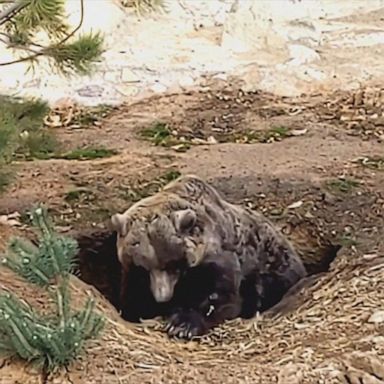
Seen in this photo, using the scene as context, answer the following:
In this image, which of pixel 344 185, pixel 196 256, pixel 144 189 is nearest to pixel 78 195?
pixel 144 189

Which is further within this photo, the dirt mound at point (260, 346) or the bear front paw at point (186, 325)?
the bear front paw at point (186, 325)

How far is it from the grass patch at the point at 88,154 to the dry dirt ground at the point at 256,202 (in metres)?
0.14

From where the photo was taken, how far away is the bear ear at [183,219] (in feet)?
13.8

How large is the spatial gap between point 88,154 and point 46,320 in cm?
374

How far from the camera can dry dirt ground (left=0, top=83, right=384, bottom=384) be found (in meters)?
3.30

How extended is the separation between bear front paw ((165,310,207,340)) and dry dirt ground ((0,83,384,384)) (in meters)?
0.08

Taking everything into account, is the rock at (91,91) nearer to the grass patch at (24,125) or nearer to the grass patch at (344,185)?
the grass patch at (344,185)

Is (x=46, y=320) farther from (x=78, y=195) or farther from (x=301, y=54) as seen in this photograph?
(x=301, y=54)

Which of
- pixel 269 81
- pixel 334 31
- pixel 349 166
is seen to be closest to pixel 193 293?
pixel 349 166

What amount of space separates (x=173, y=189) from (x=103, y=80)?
4.67 m

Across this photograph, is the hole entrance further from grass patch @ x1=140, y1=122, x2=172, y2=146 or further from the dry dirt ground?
grass patch @ x1=140, y1=122, x2=172, y2=146

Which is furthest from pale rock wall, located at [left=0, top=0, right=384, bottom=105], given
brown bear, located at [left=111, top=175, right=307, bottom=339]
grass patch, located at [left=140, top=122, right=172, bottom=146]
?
brown bear, located at [left=111, top=175, right=307, bottom=339]

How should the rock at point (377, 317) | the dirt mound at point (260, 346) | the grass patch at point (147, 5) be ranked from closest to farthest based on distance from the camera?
the dirt mound at point (260, 346) → the rock at point (377, 317) → the grass patch at point (147, 5)

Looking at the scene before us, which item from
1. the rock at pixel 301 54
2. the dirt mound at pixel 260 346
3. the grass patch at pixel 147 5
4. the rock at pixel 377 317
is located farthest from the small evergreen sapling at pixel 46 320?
the rock at pixel 301 54
